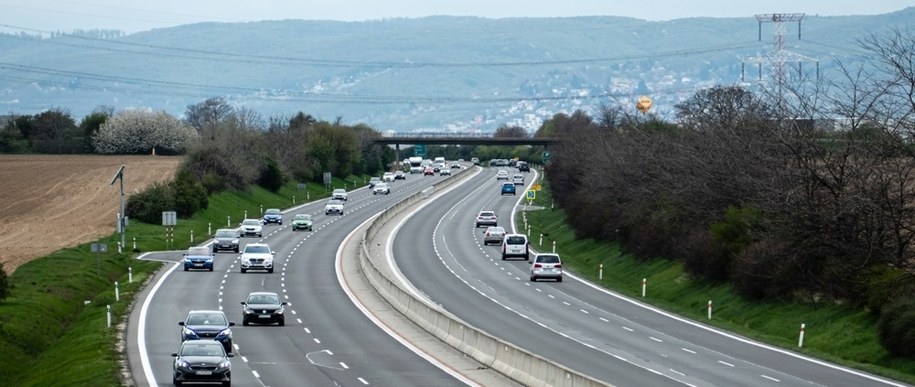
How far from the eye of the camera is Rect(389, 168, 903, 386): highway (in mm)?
36000

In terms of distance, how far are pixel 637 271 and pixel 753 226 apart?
553 inches

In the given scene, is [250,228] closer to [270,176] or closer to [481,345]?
[270,176]

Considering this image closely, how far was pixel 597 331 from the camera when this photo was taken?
47.1 meters

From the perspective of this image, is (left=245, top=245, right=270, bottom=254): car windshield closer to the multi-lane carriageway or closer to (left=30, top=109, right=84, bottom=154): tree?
the multi-lane carriageway

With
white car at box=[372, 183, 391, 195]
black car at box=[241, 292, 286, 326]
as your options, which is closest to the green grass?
black car at box=[241, 292, 286, 326]

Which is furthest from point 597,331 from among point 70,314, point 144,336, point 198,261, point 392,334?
point 198,261

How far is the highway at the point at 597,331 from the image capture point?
36.0 meters

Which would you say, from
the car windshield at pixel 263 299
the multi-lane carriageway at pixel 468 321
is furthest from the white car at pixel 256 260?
the car windshield at pixel 263 299

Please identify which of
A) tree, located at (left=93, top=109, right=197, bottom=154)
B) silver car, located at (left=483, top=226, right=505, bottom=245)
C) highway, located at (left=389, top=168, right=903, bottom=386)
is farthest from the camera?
tree, located at (left=93, top=109, right=197, bottom=154)

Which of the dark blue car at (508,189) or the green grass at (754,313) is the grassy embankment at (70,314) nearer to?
the green grass at (754,313)

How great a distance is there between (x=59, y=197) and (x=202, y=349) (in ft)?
262

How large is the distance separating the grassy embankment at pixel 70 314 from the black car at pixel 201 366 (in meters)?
1.77

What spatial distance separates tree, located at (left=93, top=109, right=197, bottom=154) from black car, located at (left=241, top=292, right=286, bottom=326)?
108969 millimetres

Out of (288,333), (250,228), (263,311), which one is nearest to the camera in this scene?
(288,333)
